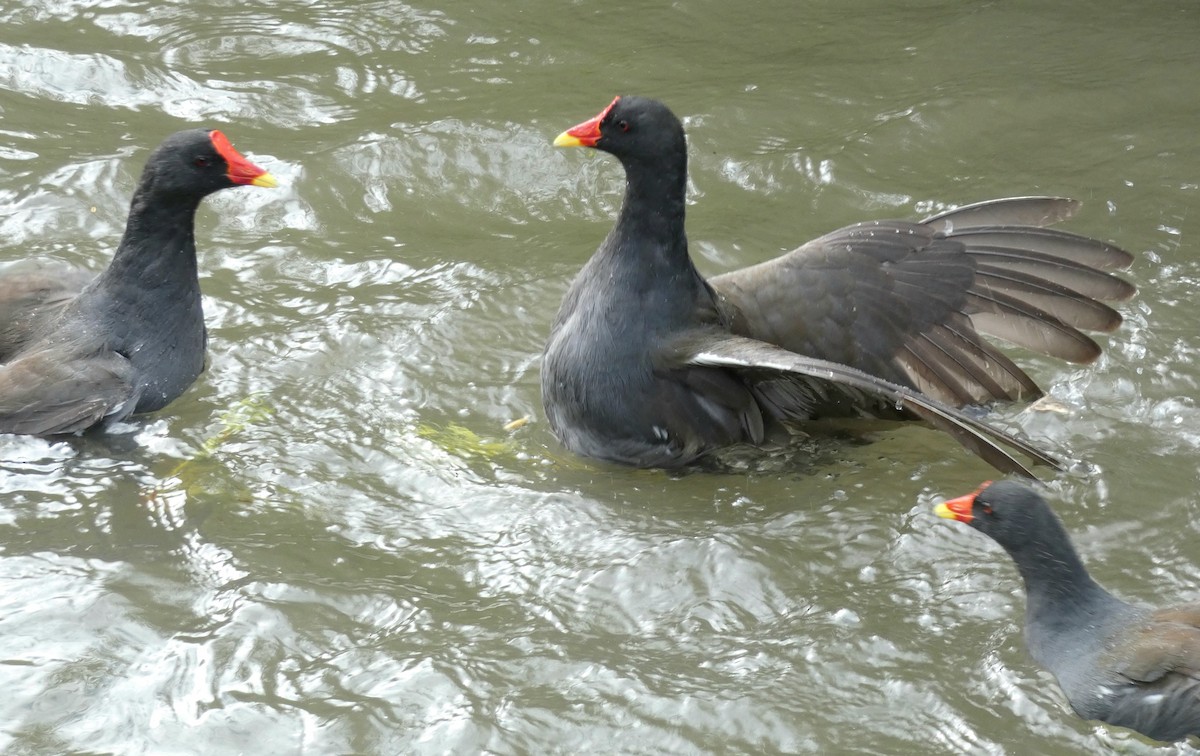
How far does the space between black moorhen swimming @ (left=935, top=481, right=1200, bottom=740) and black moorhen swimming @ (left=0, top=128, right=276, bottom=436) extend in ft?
10.5


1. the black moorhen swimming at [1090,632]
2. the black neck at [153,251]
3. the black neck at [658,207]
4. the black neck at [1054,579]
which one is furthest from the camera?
the black neck at [153,251]

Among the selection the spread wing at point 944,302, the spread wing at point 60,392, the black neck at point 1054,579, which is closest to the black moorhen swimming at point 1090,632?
the black neck at point 1054,579

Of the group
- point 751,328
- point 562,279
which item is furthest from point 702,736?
point 562,279

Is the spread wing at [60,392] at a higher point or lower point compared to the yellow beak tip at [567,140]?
lower

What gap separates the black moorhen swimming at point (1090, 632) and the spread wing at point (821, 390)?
18 centimetres

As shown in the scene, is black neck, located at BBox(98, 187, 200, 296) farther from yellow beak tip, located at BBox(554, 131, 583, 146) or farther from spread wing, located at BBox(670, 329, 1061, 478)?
spread wing, located at BBox(670, 329, 1061, 478)

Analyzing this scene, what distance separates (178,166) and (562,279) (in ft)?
6.20

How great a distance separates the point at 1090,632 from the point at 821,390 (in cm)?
158

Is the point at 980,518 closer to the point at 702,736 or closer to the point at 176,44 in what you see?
the point at 702,736

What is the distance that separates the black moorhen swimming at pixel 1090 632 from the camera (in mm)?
4082

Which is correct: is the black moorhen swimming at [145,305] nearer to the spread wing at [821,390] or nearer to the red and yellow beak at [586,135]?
the red and yellow beak at [586,135]

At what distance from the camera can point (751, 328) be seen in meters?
5.69

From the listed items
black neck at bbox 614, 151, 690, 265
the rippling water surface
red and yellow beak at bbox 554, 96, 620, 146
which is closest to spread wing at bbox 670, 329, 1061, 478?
the rippling water surface

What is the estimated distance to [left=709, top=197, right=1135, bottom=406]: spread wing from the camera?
A: 5.45m
